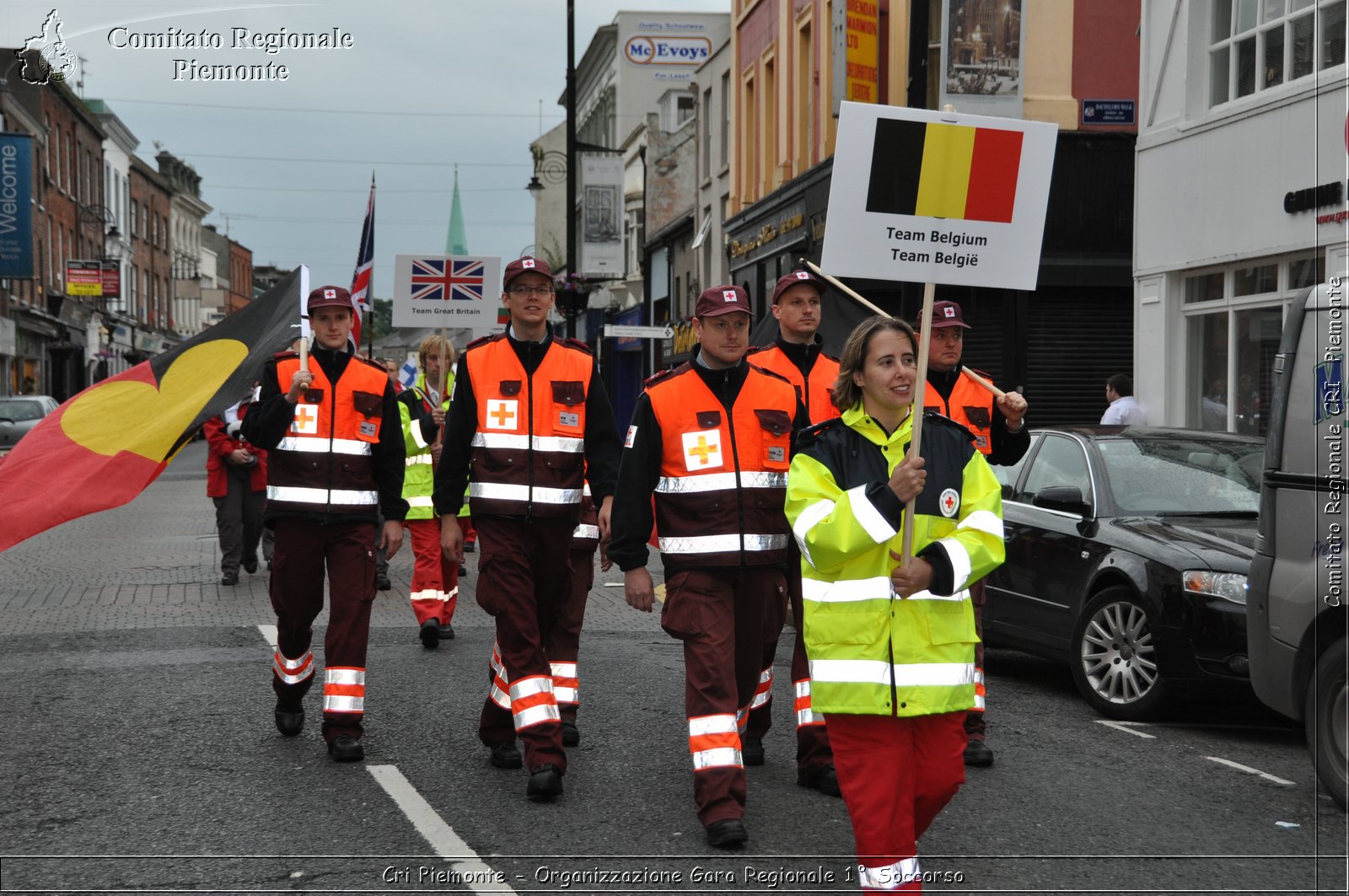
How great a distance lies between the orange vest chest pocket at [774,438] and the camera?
6113 mm

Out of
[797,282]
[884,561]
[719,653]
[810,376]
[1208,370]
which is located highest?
[797,282]

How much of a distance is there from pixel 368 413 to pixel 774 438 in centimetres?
229

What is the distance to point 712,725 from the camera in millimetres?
5668

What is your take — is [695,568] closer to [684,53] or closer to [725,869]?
[725,869]

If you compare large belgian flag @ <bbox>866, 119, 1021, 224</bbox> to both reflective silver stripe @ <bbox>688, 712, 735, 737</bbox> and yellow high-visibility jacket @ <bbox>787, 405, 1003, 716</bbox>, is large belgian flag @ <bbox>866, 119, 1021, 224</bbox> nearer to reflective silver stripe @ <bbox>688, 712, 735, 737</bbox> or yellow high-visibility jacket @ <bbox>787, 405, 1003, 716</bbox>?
yellow high-visibility jacket @ <bbox>787, 405, 1003, 716</bbox>

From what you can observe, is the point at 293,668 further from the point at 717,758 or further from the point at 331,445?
the point at 717,758

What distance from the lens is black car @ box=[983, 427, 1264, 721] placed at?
311 inches

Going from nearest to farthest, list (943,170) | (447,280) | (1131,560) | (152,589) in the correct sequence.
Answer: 1. (943,170)
2. (1131,560)
3. (152,589)
4. (447,280)

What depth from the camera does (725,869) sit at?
17.2ft

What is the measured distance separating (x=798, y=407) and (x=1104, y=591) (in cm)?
293

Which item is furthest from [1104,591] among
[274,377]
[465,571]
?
[465,571]

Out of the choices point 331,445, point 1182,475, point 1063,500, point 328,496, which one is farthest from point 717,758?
point 1182,475

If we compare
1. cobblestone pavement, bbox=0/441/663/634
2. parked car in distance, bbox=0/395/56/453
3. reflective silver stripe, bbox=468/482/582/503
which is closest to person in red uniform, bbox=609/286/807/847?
reflective silver stripe, bbox=468/482/582/503

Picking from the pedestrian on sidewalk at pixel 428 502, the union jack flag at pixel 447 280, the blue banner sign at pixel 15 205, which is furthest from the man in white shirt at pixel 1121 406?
the blue banner sign at pixel 15 205
